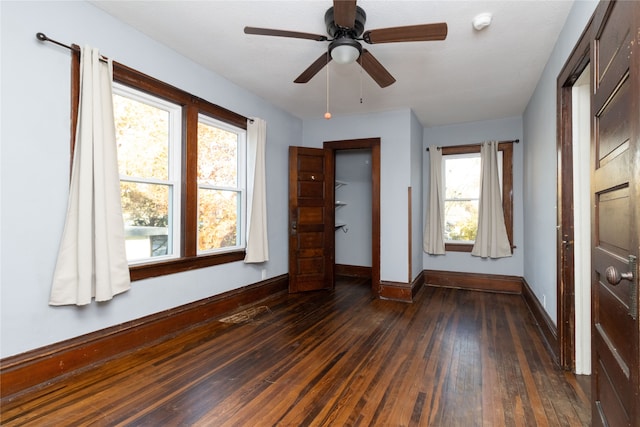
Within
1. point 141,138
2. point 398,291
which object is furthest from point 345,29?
point 398,291

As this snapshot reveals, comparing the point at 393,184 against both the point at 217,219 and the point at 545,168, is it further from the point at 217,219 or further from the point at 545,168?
the point at 217,219

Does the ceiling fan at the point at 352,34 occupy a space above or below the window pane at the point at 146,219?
above

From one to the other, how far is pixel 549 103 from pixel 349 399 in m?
3.06

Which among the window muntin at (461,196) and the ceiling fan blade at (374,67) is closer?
the ceiling fan blade at (374,67)

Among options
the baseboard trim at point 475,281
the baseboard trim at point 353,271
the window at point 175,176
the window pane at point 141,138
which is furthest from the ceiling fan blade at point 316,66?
the baseboard trim at point 353,271

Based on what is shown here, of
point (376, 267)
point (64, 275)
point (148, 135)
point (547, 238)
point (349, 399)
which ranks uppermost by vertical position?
point (148, 135)

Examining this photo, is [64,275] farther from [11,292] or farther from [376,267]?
[376,267]

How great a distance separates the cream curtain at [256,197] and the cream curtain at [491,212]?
3.28m

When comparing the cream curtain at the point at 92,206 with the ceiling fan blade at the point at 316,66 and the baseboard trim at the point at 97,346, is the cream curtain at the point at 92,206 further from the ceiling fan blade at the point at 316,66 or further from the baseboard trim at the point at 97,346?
the ceiling fan blade at the point at 316,66

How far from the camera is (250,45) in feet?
9.30

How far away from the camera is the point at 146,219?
113 inches

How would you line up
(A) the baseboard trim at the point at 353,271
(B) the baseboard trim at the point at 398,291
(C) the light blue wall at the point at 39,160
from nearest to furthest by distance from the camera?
(C) the light blue wall at the point at 39,160 → (B) the baseboard trim at the point at 398,291 → (A) the baseboard trim at the point at 353,271

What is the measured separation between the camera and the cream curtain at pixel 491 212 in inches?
188

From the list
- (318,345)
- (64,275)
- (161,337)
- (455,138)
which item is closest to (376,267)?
(318,345)
